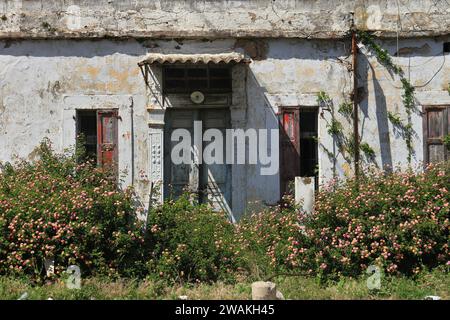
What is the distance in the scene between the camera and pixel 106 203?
27.8 feet

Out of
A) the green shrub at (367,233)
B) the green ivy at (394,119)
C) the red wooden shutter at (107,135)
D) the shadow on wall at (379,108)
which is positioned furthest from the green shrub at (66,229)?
the green ivy at (394,119)

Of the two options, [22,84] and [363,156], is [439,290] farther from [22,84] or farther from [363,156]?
[22,84]

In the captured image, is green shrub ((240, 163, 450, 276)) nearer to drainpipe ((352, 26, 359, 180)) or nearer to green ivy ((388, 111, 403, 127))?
drainpipe ((352, 26, 359, 180))

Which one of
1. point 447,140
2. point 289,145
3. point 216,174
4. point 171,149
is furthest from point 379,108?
point 171,149

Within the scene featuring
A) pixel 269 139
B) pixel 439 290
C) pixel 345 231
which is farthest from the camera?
pixel 269 139

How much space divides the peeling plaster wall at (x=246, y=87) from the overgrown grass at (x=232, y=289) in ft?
11.5

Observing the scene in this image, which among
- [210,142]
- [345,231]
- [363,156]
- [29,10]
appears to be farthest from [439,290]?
[29,10]

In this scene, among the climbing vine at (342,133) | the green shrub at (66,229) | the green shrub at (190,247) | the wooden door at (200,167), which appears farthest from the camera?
the wooden door at (200,167)

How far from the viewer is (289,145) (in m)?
11.4

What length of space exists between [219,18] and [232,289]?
554 centimetres

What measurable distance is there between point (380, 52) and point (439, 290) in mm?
5175

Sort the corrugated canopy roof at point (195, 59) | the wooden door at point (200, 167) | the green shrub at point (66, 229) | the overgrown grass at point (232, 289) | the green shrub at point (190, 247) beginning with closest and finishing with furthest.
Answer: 1. the overgrown grass at point (232, 289)
2. the green shrub at point (66, 229)
3. the green shrub at point (190, 247)
4. the corrugated canopy roof at point (195, 59)
5. the wooden door at point (200, 167)

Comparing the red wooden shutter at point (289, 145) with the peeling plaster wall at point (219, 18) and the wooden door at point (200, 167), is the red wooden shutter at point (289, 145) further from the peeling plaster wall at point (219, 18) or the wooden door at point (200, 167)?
the peeling plaster wall at point (219, 18)

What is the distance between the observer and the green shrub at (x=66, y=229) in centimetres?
792
